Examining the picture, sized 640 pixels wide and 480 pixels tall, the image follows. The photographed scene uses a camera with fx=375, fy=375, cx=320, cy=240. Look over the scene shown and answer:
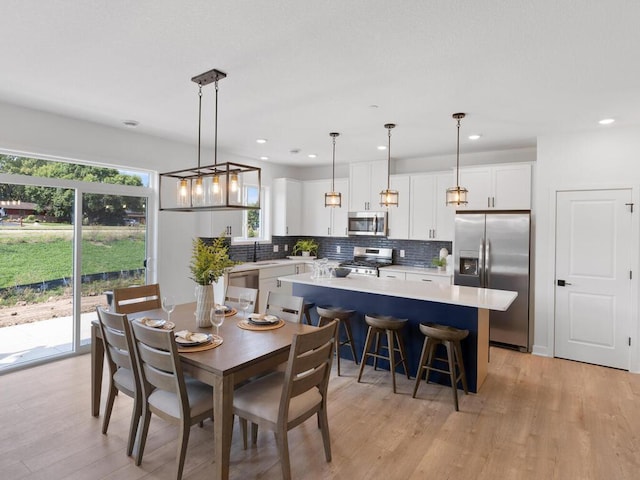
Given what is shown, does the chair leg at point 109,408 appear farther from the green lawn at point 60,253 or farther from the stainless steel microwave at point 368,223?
the stainless steel microwave at point 368,223

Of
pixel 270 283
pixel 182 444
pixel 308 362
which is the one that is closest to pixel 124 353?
pixel 182 444

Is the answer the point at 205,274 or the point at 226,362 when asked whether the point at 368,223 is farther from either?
the point at 226,362

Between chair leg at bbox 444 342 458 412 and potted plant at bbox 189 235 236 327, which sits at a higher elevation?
potted plant at bbox 189 235 236 327

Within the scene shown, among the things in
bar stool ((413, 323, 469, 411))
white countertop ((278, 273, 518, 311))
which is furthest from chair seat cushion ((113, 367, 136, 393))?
bar stool ((413, 323, 469, 411))

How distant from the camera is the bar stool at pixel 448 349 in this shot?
3102mm

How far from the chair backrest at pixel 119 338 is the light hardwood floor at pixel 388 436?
1.93ft

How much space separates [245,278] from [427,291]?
2.82 meters

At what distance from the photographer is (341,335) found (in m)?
4.16

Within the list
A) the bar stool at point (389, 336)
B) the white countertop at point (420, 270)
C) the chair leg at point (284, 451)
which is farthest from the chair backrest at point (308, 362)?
the white countertop at point (420, 270)

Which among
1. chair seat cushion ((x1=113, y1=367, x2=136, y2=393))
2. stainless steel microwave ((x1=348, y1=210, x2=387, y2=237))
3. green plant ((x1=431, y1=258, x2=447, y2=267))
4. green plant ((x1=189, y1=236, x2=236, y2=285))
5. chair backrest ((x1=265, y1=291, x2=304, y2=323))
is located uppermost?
stainless steel microwave ((x1=348, y1=210, x2=387, y2=237))

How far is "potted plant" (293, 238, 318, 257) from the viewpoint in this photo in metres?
6.88

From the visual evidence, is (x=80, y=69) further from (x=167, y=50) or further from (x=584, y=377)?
(x=584, y=377)

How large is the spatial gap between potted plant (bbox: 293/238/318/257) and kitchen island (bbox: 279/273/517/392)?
2.45 meters

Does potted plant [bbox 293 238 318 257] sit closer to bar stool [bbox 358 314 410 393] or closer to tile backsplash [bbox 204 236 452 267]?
tile backsplash [bbox 204 236 452 267]
